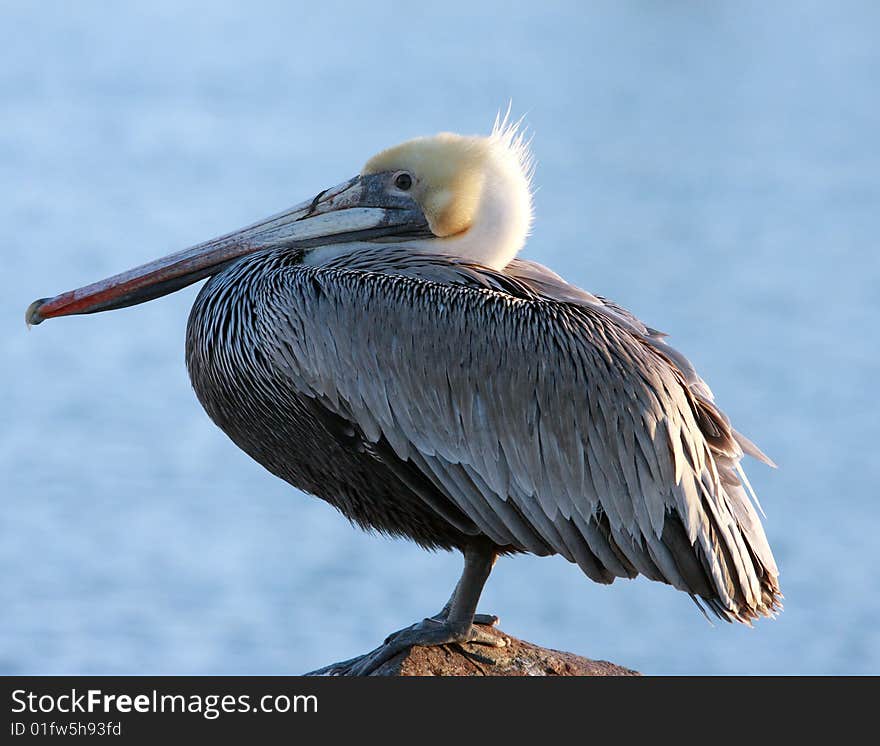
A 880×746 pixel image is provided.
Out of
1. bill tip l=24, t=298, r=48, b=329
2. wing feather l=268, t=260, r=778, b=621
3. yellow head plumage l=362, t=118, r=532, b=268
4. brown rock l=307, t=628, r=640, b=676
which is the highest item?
yellow head plumage l=362, t=118, r=532, b=268

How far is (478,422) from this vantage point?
17.4ft

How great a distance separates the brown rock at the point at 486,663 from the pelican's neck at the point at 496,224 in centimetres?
125

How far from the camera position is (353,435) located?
207 inches

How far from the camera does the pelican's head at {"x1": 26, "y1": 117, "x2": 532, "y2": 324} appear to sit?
5.69 meters

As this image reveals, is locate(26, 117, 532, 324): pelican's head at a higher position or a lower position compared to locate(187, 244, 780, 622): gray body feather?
higher

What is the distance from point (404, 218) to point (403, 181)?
0.13m

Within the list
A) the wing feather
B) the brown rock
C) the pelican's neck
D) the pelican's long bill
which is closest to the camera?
the wing feather

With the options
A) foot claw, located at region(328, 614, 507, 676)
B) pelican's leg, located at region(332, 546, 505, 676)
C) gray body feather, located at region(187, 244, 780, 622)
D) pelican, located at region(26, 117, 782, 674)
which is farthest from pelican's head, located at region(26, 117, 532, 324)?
foot claw, located at region(328, 614, 507, 676)

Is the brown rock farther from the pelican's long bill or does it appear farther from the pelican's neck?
the pelican's long bill

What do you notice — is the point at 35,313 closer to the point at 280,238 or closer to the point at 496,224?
the point at 280,238

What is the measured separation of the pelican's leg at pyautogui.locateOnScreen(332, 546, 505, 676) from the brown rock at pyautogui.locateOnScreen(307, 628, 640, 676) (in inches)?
1.2

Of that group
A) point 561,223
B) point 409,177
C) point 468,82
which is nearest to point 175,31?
point 468,82

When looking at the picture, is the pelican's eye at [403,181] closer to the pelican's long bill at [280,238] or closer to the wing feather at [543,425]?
the pelican's long bill at [280,238]
